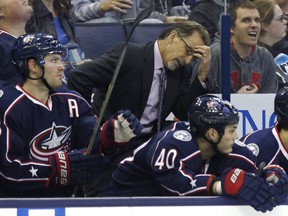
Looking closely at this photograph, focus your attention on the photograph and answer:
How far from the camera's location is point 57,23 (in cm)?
727

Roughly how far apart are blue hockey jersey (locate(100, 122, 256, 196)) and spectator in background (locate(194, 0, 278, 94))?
129cm

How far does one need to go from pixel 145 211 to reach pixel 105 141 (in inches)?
27.7

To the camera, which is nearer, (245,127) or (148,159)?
(148,159)

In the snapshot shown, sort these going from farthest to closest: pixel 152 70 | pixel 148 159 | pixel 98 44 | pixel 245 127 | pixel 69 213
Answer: pixel 98 44 < pixel 245 127 < pixel 152 70 < pixel 148 159 < pixel 69 213

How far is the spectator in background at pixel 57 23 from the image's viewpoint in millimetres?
7137

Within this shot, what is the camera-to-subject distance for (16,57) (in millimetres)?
5676

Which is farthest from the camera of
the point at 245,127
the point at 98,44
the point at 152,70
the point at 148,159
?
the point at 98,44

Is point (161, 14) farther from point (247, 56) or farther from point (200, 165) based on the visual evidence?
point (200, 165)

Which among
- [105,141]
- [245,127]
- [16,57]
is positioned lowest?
[245,127]

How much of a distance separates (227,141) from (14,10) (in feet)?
5.13

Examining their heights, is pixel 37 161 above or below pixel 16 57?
below

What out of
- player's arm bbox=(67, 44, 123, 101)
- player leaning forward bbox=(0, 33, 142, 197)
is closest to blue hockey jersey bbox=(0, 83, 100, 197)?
player leaning forward bbox=(0, 33, 142, 197)

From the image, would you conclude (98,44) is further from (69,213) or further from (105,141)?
(69,213)

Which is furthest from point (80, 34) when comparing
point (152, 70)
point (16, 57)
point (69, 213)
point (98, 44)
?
point (69, 213)
